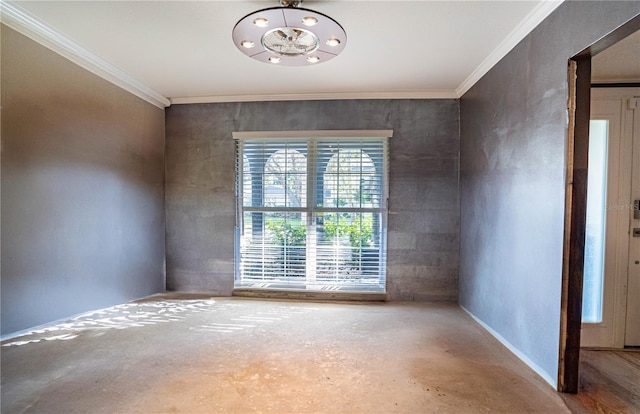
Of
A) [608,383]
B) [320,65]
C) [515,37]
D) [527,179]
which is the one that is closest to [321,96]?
[320,65]

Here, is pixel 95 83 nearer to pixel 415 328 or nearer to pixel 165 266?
pixel 165 266

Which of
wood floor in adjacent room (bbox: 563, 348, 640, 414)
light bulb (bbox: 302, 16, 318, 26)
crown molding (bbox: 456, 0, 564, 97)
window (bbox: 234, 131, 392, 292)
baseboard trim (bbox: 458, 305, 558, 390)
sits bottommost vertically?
wood floor in adjacent room (bbox: 563, 348, 640, 414)

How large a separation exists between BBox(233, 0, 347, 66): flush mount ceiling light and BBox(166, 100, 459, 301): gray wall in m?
1.30

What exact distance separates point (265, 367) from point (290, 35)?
2.38 metres

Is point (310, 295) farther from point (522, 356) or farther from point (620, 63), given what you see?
point (620, 63)

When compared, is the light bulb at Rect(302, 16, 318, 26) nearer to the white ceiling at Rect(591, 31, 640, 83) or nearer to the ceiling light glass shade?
the ceiling light glass shade

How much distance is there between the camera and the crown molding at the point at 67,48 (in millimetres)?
2092

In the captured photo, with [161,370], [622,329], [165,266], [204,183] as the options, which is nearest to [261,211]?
[204,183]

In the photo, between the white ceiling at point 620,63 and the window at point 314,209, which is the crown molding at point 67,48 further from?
the white ceiling at point 620,63

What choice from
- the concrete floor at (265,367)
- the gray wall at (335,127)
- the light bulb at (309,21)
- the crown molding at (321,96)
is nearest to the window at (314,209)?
the gray wall at (335,127)

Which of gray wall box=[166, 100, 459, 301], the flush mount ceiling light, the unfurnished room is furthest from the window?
the flush mount ceiling light

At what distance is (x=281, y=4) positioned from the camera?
1.95m

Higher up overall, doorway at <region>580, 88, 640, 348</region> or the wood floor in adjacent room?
doorway at <region>580, 88, 640, 348</region>

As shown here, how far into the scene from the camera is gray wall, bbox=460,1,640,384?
177 cm
